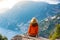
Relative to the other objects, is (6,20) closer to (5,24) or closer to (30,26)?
(5,24)

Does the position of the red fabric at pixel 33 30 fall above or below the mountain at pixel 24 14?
below

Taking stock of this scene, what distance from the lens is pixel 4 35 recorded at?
2117mm

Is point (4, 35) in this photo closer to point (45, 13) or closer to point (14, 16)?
point (14, 16)

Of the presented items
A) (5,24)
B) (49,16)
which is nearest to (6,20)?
(5,24)

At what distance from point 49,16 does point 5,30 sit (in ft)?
1.42

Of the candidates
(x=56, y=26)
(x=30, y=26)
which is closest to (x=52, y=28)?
(x=56, y=26)

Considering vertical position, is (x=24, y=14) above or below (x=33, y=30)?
above

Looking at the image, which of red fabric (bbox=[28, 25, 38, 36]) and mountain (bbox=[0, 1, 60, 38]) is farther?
mountain (bbox=[0, 1, 60, 38])

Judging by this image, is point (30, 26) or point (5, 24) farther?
point (5, 24)

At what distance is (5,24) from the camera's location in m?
2.18

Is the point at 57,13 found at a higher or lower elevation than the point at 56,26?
higher

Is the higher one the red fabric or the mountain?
the mountain

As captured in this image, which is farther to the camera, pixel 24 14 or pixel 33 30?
pixel 24 14

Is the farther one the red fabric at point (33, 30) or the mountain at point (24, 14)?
the mountain at point (24, 14)
